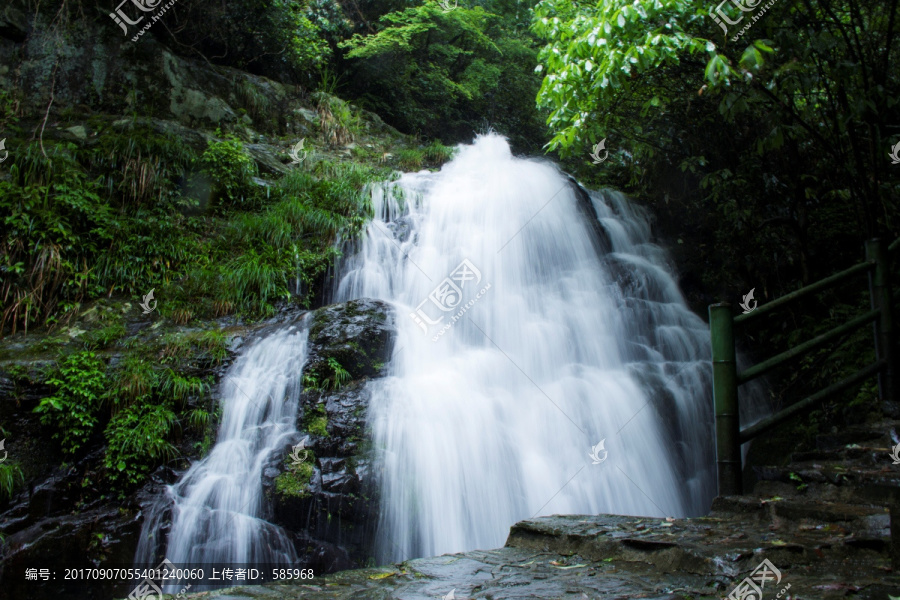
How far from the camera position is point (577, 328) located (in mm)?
7070

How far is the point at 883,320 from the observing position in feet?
11.8

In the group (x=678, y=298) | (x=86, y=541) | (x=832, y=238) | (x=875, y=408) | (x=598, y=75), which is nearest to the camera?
(x=875, y=408)

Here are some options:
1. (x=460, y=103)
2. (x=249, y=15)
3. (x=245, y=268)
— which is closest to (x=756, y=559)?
(x=245, y=268)

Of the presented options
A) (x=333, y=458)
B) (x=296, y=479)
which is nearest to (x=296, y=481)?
(x=296, y=479)

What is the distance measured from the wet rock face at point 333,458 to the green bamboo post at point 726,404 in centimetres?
259

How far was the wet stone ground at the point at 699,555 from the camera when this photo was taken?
75.9 inches

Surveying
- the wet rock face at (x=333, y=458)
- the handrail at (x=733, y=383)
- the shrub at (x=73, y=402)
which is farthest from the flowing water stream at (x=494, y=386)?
the handrail at (x=733, y=383)

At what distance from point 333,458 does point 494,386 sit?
2.00 metres

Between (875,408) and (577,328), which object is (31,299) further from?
(875,408)

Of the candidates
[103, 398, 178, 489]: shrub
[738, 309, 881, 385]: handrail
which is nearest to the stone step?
[738, 309, 881, 385]: handrail

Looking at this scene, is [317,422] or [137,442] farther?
[317,422]

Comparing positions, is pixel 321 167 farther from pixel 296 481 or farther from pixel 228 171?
pixel 296 481

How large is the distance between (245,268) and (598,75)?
4642mm

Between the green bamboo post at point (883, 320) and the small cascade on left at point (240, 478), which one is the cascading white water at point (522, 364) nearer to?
the small cascade on left at point (240, 478)
